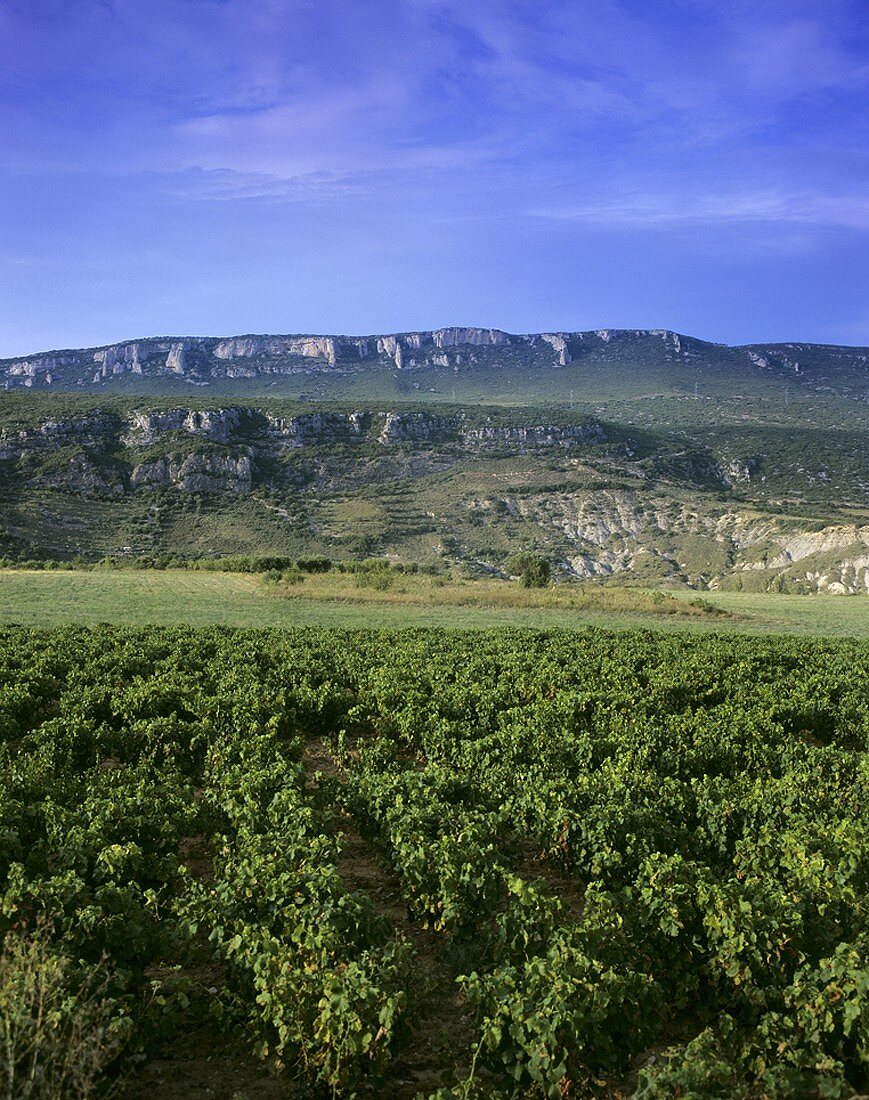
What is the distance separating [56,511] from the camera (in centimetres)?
11119

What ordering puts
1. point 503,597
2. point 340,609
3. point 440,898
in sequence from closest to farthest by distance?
point 440,898 < point 340,609 < point 503,597

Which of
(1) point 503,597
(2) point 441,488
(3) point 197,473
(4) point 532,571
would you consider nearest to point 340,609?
(1) point 503,597

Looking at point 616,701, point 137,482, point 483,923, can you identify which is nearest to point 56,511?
point 137,482

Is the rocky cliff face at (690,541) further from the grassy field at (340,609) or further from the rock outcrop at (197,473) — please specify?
the rock outcrop at (197,473)

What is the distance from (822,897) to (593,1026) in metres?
3.58

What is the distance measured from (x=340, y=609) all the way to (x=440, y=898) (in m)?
40.7

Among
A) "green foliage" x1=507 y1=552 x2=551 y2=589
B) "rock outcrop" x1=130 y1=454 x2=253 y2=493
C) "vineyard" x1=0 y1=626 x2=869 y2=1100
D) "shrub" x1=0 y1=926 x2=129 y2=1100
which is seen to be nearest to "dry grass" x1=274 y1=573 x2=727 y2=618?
"green foliage" x1=507 y1=552 x2=551 y2=589

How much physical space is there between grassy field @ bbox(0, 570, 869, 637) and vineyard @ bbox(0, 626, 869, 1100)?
2493 cm

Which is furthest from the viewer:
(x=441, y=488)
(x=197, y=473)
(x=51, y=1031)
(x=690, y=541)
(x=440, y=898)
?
(x=441, y=488)

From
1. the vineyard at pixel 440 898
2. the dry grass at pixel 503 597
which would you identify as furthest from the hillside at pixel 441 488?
Answer: the vineyard at pixel 440 898

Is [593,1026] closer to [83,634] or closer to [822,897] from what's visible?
[822,897]

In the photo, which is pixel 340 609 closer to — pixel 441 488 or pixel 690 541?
pixel 690 541

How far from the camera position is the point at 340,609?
4903 cm

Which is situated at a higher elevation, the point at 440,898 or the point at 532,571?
the point at 440,898
